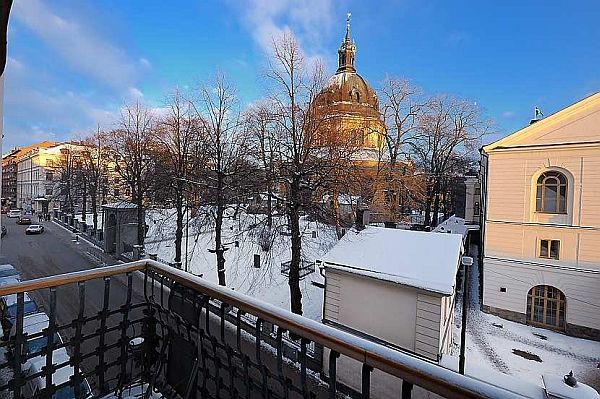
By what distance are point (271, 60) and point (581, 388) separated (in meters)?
9.58

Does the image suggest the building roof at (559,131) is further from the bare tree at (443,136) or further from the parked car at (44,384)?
the parked car at (44,384)

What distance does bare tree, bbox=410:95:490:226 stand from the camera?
20062mm

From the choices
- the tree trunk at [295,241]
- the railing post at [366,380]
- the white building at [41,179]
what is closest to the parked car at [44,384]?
the railing post at [366,380]

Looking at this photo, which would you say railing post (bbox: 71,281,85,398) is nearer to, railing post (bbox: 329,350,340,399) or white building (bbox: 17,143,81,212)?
railing post (bbox: 329,350,340,399)

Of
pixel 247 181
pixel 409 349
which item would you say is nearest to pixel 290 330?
pixel 409 349

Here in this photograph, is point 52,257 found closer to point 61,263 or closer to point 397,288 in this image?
point 61,263

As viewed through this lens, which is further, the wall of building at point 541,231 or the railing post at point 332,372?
the wall of building at point 541,231

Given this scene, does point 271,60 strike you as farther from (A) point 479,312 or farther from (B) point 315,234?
(A) point 479,312

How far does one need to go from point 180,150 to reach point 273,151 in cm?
537

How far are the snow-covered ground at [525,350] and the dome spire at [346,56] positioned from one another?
2859 centimetres

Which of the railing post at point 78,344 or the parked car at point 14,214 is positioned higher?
the railing post at point 78,344

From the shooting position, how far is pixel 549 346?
9609 mm

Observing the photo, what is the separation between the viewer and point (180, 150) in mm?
13336

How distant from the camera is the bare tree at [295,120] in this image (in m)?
8.81
